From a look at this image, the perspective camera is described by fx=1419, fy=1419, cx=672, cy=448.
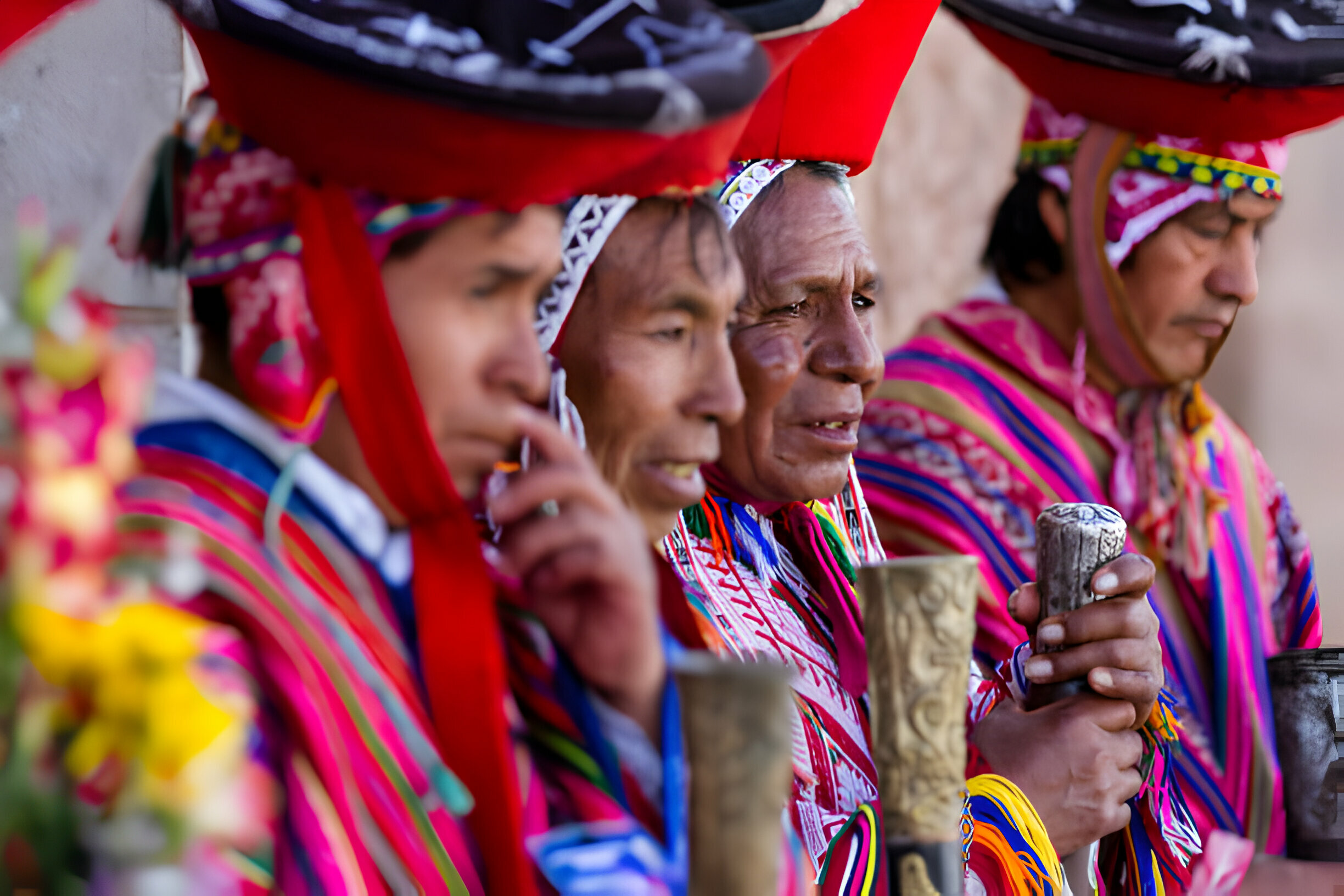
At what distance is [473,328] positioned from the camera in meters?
1.47

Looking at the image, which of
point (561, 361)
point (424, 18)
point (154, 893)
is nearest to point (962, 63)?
point (561, 361)

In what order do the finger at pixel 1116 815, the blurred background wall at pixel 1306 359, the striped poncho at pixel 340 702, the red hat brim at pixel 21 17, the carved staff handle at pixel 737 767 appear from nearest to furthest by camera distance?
the carved staff handle at pixel 737 767 → the striped poncho at pixel 340 702 → the red hat brim at pixel 21 17 → the finger at pixel 1116 815 → the blurred background wall at pixel 1306 359

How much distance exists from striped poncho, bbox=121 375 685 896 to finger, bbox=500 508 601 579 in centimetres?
12

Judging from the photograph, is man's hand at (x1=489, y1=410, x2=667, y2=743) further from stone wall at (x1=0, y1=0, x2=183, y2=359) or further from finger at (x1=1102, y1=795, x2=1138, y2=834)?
finger at (x1=1102, y1=795, x2=1138, y2=834)

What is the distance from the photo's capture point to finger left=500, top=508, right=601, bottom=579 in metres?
1.45

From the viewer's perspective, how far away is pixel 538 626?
155 cm

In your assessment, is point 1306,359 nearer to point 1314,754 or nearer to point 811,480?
point 1314,754

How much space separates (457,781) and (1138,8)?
7.90ft

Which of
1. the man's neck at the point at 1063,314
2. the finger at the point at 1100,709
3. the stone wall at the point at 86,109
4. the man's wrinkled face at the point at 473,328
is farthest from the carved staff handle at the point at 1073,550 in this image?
the stone wall at the point at 86,109

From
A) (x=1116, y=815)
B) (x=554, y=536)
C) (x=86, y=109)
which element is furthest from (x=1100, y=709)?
(x=86, y=109)

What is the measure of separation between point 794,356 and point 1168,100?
1.36 metres

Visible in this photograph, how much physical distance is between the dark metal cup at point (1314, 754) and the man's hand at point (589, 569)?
1.48 meters

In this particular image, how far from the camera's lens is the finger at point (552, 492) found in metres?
1.46

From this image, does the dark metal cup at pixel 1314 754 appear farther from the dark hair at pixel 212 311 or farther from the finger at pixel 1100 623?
the dark hair at pixel 212 311
